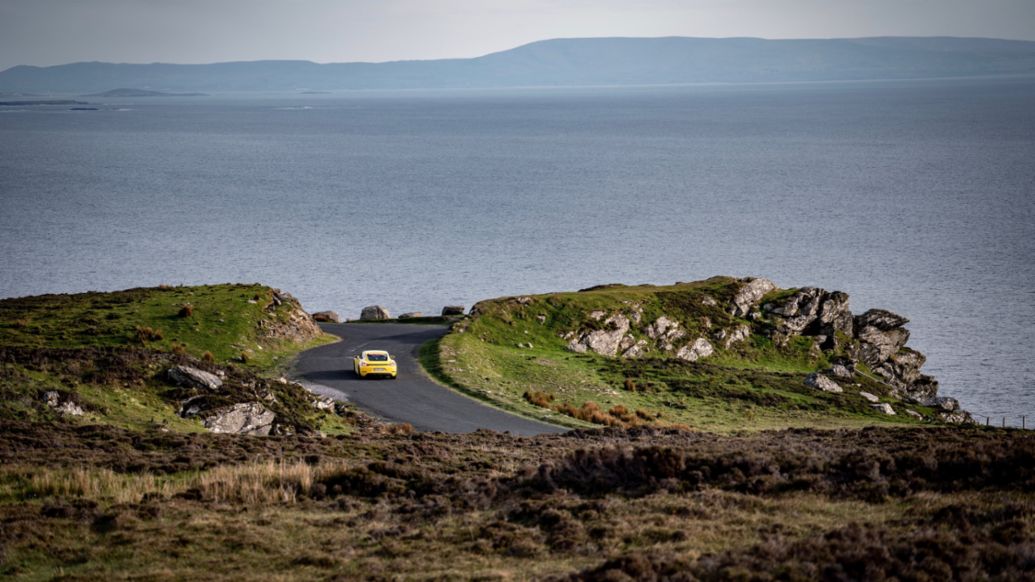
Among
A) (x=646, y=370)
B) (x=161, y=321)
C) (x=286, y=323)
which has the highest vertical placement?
(x=161, y=321)

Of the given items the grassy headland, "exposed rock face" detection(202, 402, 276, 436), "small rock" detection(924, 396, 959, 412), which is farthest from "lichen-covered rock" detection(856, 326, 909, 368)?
"exposed rock face" detection(202, 402, 276, 436)

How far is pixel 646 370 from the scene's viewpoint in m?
53.3

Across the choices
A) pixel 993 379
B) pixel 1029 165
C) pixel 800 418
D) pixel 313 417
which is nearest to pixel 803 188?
pixel 1029 165

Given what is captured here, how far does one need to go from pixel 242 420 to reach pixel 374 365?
1133 cm

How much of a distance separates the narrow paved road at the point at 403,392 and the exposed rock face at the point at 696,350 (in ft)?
51.9

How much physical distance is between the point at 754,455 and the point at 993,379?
50.3m

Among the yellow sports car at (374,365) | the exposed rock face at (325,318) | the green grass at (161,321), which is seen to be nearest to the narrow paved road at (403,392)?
the yellow sports car at (374,365)

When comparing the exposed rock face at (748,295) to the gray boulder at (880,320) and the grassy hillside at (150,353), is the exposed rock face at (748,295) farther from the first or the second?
the grassy hillside at (150,353)

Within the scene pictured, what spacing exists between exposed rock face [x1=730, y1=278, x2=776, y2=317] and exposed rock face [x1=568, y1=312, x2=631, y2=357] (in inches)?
350

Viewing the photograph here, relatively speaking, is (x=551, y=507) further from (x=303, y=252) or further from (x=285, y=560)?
(x=303, y=252)

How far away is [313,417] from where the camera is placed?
3772 cm

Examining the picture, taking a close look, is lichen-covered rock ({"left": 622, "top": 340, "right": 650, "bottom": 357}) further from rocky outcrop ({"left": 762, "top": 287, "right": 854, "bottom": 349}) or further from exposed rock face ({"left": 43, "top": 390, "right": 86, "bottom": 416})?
exposed rock face ({"left": 43, "top": 390, "right": 86, "bottom": 416})

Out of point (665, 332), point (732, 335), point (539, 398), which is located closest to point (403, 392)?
point (539, 398)

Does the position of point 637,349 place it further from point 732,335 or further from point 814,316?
point 814,316
